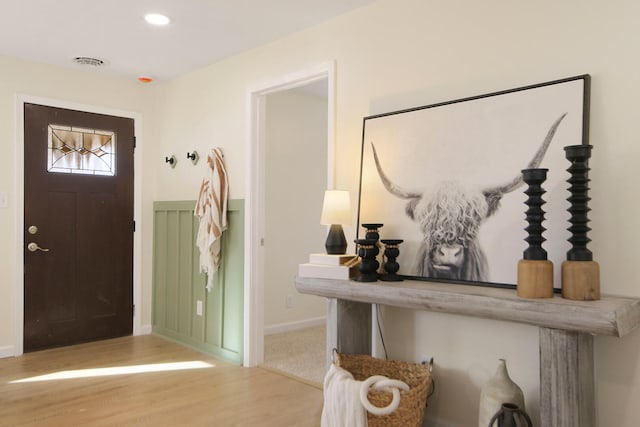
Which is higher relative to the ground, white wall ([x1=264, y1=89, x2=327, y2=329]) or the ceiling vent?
the ceiling vent

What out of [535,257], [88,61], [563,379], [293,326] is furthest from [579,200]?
[88,61]

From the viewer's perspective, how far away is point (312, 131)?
513 cm

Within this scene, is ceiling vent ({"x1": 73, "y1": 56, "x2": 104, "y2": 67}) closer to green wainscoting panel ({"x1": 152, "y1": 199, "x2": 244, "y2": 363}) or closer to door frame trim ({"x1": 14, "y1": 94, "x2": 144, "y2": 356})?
door frame trim ({"x1": 14, "y1": 94, "x2": 144, "y2": 356})

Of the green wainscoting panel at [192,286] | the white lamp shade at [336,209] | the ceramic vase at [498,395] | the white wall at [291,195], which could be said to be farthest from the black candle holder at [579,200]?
the white wall at [291,195]

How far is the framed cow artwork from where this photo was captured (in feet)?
6.82

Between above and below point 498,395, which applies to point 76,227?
above

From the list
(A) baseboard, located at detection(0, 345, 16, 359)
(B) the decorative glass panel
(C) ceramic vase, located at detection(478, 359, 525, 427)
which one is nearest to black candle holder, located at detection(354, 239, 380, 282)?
(C) ceramic vase, located at detection(478, 359, 525, 427)

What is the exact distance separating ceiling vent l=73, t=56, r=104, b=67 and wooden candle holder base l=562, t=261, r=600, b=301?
360 cm

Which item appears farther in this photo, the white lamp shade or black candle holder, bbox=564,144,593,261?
the white lamp shade

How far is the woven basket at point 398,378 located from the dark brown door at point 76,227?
8.71 ft

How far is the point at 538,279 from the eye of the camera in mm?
1877

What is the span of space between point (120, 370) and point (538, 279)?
9.42 feet

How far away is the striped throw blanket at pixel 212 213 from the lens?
3.74 meters

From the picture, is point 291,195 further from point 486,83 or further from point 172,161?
point 486,83
